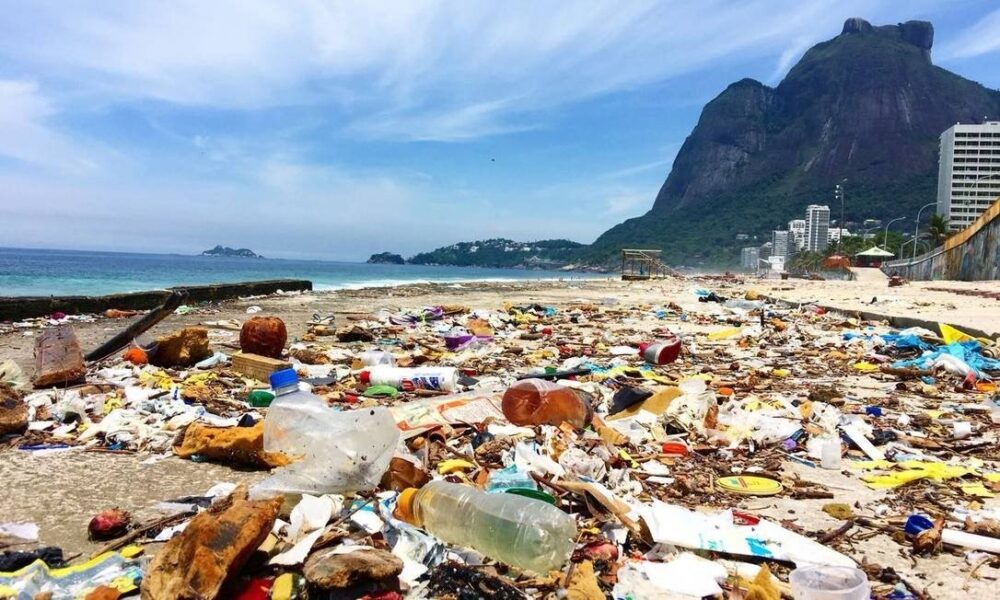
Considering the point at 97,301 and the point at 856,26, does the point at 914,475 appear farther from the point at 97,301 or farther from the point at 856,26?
the point at 856,26

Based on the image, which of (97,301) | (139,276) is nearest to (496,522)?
(97,301)

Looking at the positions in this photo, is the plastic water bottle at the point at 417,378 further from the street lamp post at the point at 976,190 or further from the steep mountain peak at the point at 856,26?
the steep mountain peak at the point at 856,26

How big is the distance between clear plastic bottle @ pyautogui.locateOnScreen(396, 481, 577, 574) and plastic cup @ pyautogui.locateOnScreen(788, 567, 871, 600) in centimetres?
70

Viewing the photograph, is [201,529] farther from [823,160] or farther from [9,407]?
[823,160]

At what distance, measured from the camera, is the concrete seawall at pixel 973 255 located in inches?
842

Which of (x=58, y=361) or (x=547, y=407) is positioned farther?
(x=58, y=361)

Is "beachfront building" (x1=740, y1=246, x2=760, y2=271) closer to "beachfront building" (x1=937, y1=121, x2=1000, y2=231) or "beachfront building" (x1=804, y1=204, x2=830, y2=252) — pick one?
"beachfront building" (x1=804, y1=204, x2=830, y2=252)

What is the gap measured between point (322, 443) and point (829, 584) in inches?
81.8

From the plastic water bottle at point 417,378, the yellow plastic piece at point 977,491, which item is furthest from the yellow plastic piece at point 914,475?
the plastic water bottle at point 417,378

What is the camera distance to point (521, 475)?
2.71 m

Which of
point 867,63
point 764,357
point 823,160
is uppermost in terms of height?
point 867,63

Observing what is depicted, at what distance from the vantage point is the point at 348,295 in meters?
18.3

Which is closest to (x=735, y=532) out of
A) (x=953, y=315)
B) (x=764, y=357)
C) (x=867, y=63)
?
(x=764, y=357)

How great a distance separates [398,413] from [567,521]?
174 cm
